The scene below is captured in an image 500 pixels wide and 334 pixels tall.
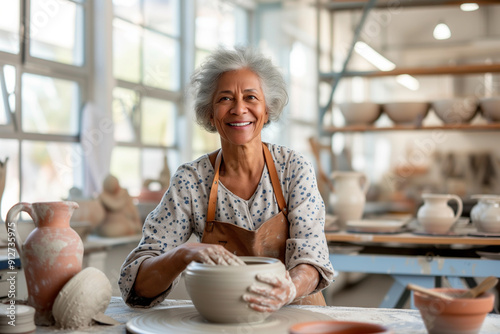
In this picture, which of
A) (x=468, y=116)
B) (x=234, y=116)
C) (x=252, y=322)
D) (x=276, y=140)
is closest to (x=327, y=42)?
(x=276, y=140)

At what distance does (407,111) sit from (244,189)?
236 cm

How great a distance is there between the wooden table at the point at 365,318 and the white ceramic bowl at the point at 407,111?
2657mm

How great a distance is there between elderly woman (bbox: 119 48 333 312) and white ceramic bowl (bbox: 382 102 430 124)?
2180mm

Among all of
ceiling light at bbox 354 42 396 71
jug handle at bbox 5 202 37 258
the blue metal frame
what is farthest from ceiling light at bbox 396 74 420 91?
jug handle at bbox 5 202 37 258

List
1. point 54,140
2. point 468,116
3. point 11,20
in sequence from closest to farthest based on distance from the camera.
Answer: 1. point 11,20
2. point 54,140
3. point 468,116

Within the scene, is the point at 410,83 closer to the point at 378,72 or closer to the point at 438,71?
the point at 438,71

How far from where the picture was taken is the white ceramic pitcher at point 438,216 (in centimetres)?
298

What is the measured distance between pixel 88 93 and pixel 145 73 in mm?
587

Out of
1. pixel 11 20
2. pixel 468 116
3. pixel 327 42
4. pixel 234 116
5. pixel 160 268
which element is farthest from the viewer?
pixel 327 42

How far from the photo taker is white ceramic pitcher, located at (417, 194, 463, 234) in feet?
9.77

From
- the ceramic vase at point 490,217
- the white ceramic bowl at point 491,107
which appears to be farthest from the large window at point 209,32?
the ceramic vase at point 490,217

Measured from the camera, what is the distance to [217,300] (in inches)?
51.3

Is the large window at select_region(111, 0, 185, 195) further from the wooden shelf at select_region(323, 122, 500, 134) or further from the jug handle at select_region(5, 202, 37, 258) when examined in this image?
the jug handle at select_region(5, 202, 37, 258)

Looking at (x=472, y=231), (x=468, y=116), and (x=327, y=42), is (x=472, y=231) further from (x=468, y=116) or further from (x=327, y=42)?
(x=327, y=42)
